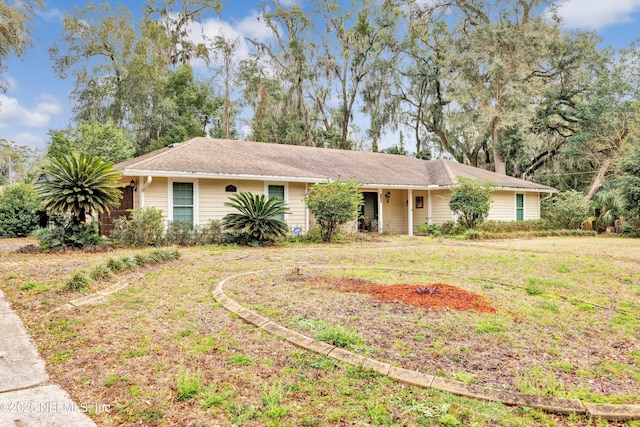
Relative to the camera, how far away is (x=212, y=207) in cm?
1339

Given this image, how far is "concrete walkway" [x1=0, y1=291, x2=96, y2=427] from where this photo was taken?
246cm

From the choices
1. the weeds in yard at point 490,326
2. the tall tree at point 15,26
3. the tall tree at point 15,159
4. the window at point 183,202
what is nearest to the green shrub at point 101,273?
the weeds in yard at point 490,326

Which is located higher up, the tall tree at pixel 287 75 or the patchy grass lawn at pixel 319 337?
the tall tree at pixel 287 75

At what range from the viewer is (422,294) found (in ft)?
18.1

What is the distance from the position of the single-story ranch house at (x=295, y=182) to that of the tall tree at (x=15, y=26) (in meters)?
4.65

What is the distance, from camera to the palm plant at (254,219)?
11977 millimetres

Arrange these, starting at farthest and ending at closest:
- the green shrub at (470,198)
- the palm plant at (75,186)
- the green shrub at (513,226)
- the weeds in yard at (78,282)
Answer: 1. the green shrub at (513,226)
2. the green shrub at (470,198)
3. the palm plant at (75,186)
4. the weeds in yard at (78,282)

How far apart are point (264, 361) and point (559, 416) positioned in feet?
7.31

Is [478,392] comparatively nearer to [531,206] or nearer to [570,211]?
[570,211]

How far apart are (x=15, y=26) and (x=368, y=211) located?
581 inches

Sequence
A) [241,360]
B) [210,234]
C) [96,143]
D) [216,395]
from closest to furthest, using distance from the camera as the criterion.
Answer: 1. [216,395]
2. [241,360]
3. [210,234]
4. [96,143]

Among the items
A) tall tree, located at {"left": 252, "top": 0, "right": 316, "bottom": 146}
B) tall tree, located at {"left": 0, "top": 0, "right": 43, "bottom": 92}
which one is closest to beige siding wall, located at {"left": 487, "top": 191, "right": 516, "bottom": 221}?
tall tree, located at {"left": 252, "top": 0, "right": 316, "bottom": 146}

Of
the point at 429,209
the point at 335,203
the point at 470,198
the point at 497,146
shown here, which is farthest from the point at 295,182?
the point at 497,146

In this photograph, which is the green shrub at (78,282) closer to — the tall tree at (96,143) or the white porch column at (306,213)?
the white porch column at (306,213)
